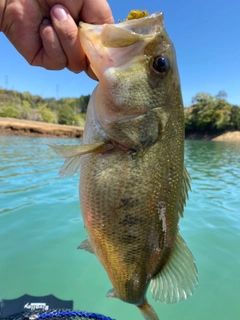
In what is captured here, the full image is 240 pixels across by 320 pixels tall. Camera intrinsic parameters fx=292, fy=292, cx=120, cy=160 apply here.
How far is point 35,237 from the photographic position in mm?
6305

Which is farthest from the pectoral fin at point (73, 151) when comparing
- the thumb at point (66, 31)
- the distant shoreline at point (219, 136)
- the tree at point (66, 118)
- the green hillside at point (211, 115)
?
the green hillside at point (211, 115)

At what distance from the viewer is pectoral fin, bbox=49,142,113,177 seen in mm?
1775

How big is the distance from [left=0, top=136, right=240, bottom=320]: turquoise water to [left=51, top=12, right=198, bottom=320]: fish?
2.68 m

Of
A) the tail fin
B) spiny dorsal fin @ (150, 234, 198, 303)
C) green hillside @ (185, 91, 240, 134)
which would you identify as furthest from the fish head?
green hillside @ (185, 91, 240, 134)

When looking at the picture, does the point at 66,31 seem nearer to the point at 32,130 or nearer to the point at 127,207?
the point at 127,207

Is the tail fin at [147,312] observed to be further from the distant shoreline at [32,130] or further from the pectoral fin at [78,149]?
the distant shoreline at [32,130]

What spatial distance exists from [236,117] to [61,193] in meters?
63.8

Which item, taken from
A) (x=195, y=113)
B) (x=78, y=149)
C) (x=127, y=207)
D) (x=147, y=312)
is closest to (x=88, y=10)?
(x=78, y=149)

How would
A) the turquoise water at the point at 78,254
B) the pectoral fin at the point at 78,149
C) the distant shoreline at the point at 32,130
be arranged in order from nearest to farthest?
the pectoral fin at the point at 78,149
the turquoise water at the point at 78,254
the distant shoreline at the point at 32,130

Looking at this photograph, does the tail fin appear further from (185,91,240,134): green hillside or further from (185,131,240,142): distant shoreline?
(185,91,240,134): green hillside

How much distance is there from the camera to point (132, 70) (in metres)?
→ 1.88

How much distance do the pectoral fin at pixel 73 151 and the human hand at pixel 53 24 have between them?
2.34 ft

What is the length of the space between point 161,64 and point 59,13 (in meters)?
0.78

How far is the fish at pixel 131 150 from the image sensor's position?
5.93ft
